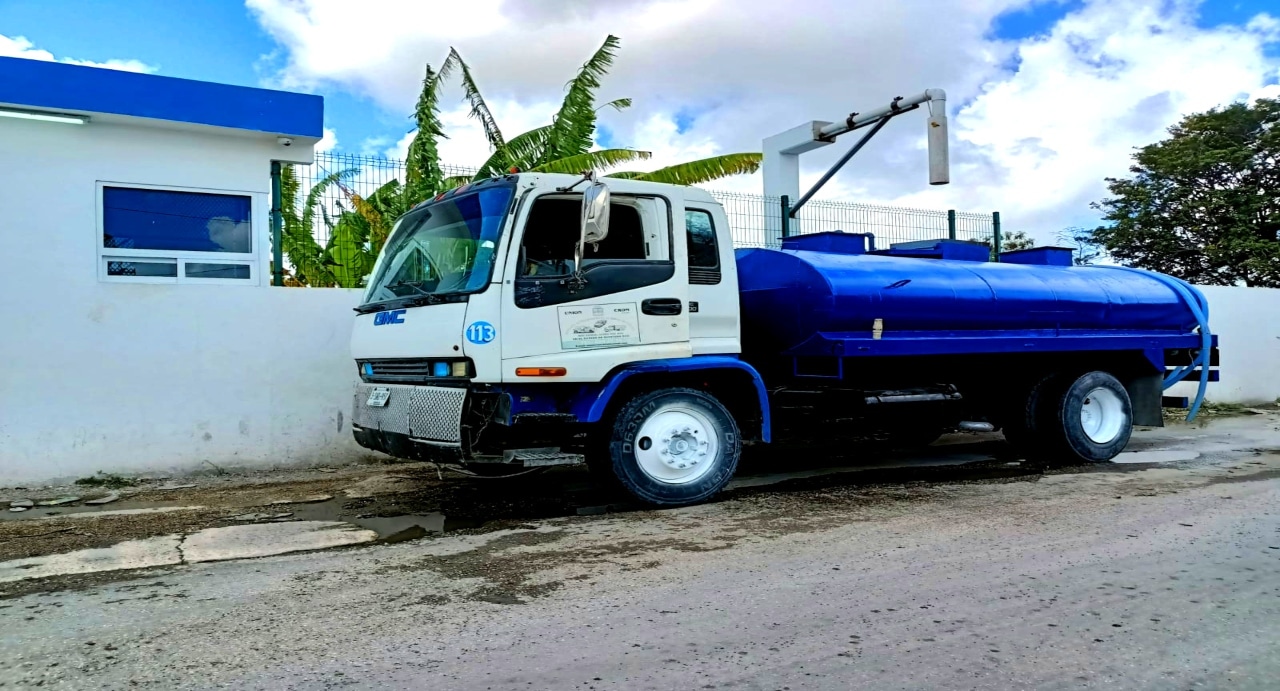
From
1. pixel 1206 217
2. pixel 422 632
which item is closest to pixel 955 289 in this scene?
pixel 422 632

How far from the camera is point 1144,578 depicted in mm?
4492

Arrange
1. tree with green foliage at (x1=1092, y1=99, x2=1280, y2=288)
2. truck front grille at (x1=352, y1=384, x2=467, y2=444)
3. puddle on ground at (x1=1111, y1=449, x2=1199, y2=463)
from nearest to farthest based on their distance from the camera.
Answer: truck front grille at (x1=352, y1=384, x2=467, y2=444)
puddle on ground at (x1=1111, y1=449, x2=1199, y2=463)
tree with green foliage at (x1=1092, y1=99, x2=1280, y2=288)

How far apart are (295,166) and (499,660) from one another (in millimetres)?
7699

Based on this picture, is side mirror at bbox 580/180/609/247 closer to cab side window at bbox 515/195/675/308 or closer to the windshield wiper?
cab side window at bbox 515/195/675/308

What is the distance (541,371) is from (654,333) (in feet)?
2.89

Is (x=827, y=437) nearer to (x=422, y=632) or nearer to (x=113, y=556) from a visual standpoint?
(x=422, y=632)

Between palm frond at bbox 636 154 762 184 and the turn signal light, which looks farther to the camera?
palm frond at bbox 636 154 762 184

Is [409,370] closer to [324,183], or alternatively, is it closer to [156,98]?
[324,183]

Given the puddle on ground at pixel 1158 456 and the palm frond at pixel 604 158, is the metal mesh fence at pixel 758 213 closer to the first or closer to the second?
the palm frond at pixel 604 158

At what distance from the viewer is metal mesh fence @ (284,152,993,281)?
31.3ft

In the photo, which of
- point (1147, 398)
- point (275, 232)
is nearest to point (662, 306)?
point (275, 232)

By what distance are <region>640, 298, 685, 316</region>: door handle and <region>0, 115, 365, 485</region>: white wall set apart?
13.2 ft

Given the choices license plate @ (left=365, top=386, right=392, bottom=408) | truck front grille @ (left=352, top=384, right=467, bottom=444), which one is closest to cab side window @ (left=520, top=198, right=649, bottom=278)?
truck front grille @ (left=352, top=384, right=467, bottom=444)

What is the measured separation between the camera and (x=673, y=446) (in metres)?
6.50
